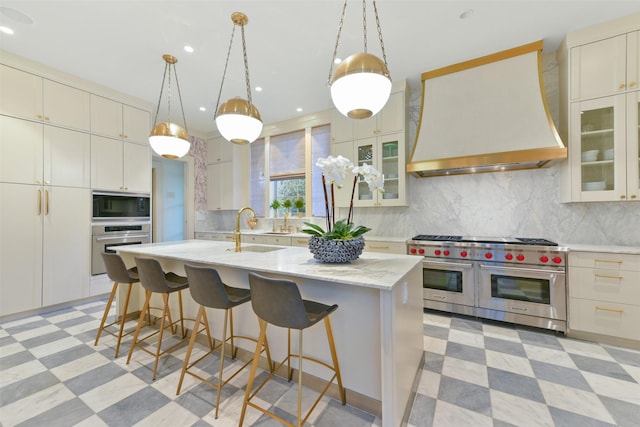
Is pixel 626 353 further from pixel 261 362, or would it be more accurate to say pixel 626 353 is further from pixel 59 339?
pixel 59 339

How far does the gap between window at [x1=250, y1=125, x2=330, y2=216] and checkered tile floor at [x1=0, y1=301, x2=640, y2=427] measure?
2915 mm

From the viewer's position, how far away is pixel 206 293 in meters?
1.62

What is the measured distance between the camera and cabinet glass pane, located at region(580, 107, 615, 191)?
8.07ft

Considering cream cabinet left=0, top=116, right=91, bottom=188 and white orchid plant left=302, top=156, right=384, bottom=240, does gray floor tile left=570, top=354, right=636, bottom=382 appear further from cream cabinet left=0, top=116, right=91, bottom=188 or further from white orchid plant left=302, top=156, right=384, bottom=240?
cream cabinet left=0, top=116, right=91, bottom=188

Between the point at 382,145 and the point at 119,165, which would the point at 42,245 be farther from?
the point at 382,145

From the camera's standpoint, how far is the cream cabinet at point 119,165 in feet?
11.5

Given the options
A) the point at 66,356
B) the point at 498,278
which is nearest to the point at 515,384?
the point at 498,278

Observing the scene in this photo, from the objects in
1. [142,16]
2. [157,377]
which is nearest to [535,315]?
[157,377]

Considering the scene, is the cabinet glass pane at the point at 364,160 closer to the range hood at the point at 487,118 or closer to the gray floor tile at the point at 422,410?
the range hood at the point at 487,118

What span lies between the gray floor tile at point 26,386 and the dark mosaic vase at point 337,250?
210 cm

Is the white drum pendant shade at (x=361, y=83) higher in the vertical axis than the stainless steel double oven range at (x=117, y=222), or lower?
higher

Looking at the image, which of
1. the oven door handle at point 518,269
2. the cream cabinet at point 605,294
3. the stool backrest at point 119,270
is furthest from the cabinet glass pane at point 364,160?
the stool backrest at point 119,270

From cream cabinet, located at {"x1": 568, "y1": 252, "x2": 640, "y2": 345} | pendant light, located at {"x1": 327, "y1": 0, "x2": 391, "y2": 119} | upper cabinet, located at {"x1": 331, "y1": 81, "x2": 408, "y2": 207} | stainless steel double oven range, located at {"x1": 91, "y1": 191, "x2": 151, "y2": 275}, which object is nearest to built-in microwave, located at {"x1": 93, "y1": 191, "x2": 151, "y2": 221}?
stainless steel double oven range, located at {"x1": 91, "y1": 191, "x2": 151, "y2": 275}

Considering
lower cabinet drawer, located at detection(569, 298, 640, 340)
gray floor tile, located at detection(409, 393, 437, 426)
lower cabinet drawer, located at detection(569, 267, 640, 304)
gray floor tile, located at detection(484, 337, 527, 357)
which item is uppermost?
lower cabinet drawer, located at detection(569, 267, 640, 304)
